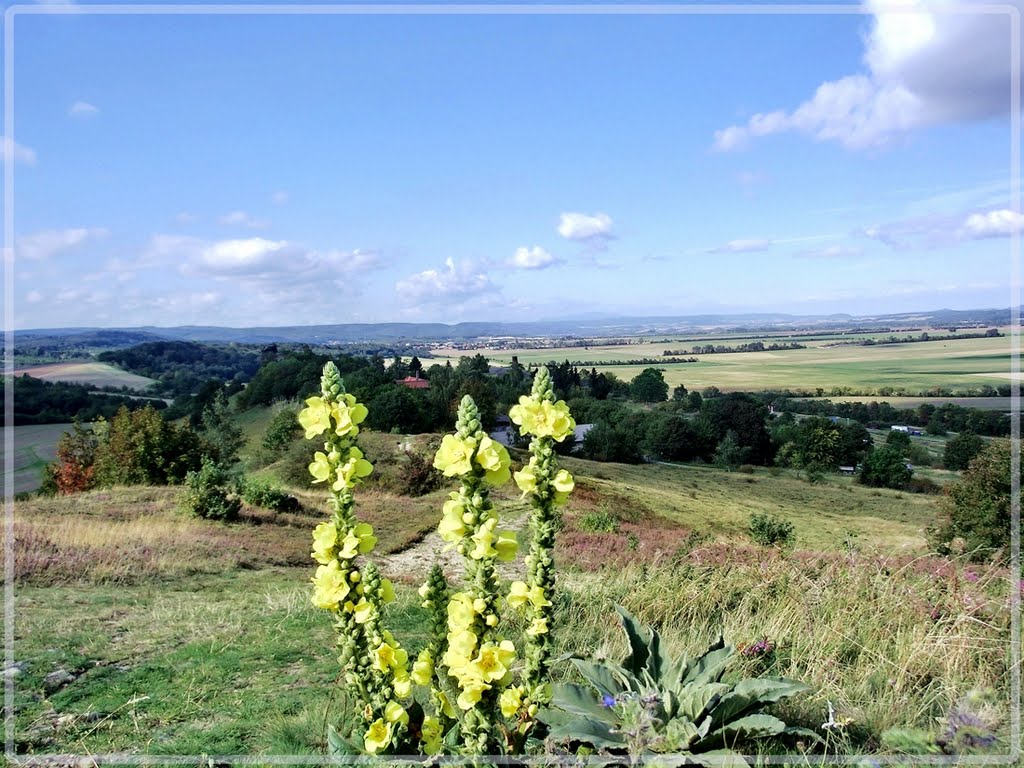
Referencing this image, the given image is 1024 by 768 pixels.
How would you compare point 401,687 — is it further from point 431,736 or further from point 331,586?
point 331,586

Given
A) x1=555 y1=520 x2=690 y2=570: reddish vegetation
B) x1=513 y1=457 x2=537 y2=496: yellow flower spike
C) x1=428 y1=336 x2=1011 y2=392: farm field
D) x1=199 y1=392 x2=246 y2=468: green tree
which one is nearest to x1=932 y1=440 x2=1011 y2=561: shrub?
x1=428 y1=336 x2=1011 y2=392: farm field

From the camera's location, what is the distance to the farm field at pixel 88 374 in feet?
115

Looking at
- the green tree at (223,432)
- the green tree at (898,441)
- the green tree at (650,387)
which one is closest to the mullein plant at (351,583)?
the green tree at (898,441)

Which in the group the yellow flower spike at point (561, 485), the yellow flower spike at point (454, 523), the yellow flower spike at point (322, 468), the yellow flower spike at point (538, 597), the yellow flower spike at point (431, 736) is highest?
the yellow flower spike at point (322, 468)

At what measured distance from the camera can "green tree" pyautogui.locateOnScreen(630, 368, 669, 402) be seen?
44.7 m

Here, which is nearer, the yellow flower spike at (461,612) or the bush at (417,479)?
the yellow flower spike at (461,612)

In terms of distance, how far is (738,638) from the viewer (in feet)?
18.7

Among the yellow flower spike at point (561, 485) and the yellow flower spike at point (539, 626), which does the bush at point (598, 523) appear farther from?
the yellow flower spike at point (561, 485)

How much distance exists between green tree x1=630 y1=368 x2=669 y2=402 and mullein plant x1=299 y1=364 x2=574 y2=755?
42658mm

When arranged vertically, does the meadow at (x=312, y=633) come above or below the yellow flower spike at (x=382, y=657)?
below

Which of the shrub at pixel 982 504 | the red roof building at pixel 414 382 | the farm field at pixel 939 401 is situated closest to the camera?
the shrub at pixel 982 504

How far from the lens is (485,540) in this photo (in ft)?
9.14

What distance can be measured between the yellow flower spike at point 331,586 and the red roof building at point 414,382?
4032 centimetres

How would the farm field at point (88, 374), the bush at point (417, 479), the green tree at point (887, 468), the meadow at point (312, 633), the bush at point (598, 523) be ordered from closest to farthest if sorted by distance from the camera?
1. the meadow at point (312, 633)
2. the bush at point (598, 523)
3. the bush at point (417, 479)
4. the green tree at point (887, 468)
5. the farm field at point (88, 374)
